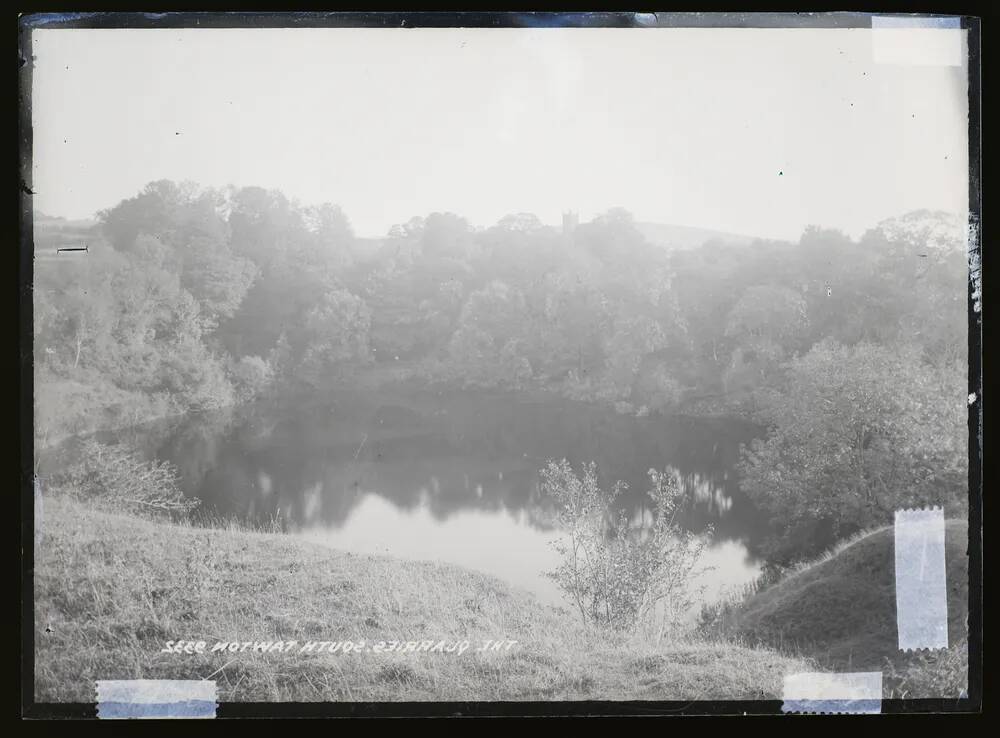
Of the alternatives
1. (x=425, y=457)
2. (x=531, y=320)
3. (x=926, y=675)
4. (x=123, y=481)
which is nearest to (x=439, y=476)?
(x=425, y=457)

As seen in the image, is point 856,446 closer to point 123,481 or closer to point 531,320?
point 531,320

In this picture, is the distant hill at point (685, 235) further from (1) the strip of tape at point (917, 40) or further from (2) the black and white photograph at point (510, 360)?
(1) the strip of tape at point (917, 40)

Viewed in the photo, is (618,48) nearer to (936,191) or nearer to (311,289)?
(936,191)

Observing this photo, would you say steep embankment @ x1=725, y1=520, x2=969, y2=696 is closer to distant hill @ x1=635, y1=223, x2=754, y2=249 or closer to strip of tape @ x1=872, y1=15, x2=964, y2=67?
distant hill @ x1=635, y1=223, x2=754, y2=249

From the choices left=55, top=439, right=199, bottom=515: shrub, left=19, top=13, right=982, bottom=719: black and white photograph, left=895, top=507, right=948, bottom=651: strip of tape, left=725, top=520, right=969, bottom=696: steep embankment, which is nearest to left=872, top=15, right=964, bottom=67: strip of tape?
left=19, top=13, right=982, bottom=719: black and white photograph

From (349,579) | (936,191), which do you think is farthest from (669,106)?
(349,579)

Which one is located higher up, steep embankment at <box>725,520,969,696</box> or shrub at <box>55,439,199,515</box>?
shrub at <box>55,439,199,515</box>
